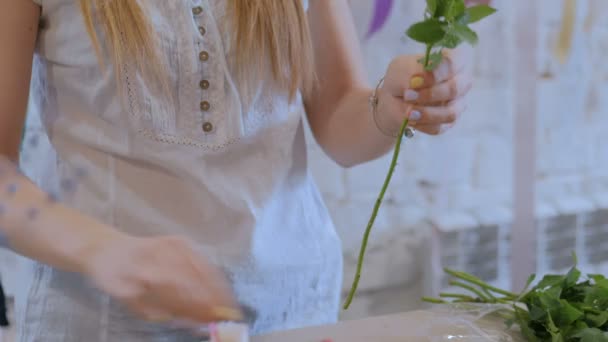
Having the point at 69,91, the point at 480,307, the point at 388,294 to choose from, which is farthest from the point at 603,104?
the point at 69,91

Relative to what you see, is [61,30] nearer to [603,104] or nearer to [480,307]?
[480,307]

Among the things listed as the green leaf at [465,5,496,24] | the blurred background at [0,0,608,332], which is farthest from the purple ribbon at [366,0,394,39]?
the green leaf at [465,5,496,24]

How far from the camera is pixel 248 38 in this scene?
2.07ft

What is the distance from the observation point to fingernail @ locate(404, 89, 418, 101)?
56cm

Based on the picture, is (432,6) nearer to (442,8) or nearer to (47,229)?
(442,8)

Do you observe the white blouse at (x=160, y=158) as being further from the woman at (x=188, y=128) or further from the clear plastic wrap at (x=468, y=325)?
the clear plastic wrap at (x=468, y=325)

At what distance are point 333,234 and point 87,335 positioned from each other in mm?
263

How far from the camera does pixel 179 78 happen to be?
2.06ft

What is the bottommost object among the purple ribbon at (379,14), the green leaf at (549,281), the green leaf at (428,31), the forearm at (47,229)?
the green leaf at (549,281)

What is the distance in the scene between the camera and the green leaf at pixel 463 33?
47cm

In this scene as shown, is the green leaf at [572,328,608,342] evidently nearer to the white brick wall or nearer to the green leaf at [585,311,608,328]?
the green leaf at [585,311,608,328]

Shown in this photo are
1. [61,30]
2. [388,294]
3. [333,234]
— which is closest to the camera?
[61,30]

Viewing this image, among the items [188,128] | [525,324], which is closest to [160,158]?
[188,128]

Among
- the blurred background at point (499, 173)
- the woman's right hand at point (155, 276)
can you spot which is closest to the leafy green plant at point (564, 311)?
the woman's right hand at point (155, 276)
